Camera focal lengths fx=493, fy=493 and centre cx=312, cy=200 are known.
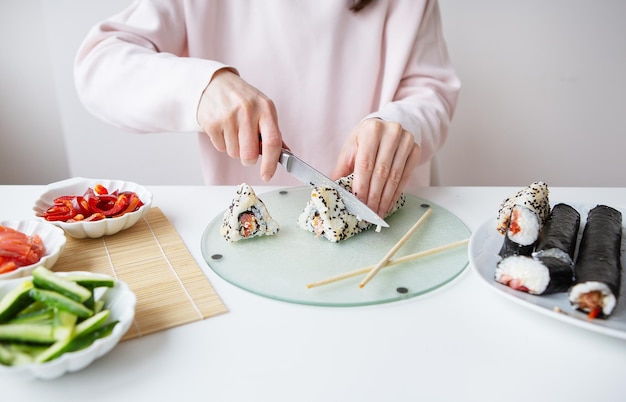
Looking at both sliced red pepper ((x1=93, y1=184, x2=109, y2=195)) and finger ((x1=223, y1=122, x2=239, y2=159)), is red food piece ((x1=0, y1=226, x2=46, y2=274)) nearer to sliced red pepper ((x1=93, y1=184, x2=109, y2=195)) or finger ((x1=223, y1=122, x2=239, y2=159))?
sliced red pepper ((x1=93, y1=184, x2=109, y2=195))

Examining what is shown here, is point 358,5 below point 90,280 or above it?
above

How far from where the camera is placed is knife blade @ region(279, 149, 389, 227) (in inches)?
40.9

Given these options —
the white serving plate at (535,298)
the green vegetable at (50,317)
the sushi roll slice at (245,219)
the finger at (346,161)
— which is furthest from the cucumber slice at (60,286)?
the finger at (346,161)

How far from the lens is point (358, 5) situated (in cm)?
145

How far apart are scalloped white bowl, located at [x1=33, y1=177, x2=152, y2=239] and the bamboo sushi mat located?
0.09ft

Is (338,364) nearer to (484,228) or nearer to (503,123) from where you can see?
(484,228)

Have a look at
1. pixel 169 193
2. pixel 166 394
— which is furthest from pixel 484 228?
pixel 169 193

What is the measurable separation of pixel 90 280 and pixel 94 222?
0.29 meters

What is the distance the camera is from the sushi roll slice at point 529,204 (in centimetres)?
94

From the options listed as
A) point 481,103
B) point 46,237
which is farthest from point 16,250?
point 481,103

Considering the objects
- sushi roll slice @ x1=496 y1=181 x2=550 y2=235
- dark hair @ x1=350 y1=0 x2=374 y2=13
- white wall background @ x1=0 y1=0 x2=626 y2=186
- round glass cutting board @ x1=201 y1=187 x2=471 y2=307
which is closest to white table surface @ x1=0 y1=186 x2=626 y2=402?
round glass cutting board @ x1=201 y1=187 x2=471 y2=307

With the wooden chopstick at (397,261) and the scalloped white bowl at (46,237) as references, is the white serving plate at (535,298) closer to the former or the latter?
the wooden chopstick at (397,261)

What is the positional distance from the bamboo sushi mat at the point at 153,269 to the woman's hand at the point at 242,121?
0.76 feet

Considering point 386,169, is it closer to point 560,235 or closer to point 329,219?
point 329,219
